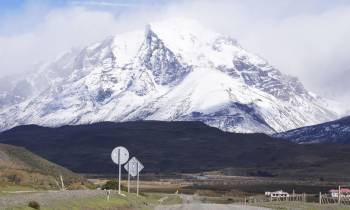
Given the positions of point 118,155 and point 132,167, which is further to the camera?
point 132,167

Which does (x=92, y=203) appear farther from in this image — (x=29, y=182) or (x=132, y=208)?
(x=29, y=182)

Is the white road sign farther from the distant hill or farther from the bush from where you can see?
the bush

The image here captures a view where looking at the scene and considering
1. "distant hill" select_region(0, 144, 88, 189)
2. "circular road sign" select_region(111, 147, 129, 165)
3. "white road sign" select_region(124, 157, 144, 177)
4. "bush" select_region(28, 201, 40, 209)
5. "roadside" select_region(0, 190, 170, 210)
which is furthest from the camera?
"distant hill" select_region(0, 144, 88, 189)

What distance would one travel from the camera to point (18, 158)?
134m

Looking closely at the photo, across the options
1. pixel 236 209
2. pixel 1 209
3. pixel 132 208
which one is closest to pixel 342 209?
pixel 236 209

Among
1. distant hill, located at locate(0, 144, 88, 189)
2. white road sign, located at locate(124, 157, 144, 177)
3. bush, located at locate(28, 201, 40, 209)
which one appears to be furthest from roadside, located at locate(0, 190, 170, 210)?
distant hill, located at locate(0, 144, 88, 189)

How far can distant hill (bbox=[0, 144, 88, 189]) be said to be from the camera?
9288cm

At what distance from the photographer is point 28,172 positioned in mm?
101125

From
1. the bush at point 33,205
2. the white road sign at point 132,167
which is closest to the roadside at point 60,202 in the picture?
the bush at point 33,205

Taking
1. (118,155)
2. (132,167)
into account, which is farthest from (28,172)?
(118,155)

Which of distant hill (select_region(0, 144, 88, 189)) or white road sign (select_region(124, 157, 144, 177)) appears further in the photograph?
distant hill (select_region(0, 144, 88, 189))

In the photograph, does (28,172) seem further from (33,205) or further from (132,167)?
(33,205)

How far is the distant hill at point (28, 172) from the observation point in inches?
3656

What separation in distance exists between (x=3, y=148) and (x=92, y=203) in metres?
87.0
